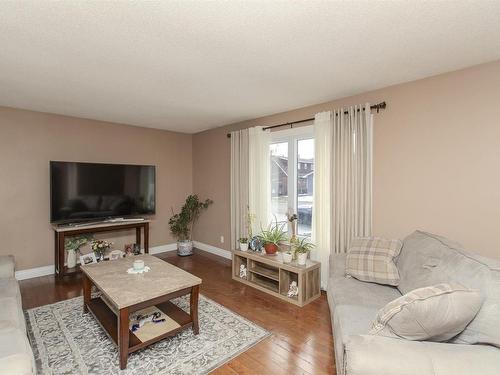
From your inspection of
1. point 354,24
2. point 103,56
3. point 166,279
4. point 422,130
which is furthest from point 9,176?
point 422,130

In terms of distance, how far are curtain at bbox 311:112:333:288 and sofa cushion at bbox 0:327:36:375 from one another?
9.23ft

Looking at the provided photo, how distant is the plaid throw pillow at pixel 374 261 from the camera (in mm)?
2377

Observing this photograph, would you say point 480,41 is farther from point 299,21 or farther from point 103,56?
point 103,56

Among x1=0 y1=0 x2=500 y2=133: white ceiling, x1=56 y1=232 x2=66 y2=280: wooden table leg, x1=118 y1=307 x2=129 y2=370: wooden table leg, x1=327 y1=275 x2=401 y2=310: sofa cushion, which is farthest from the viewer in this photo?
x1=56 y1=232 x2=66 y2=280: wooden table leg

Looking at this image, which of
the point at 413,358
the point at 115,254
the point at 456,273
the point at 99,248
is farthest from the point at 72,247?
the point at 456,273

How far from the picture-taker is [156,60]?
2219 mm

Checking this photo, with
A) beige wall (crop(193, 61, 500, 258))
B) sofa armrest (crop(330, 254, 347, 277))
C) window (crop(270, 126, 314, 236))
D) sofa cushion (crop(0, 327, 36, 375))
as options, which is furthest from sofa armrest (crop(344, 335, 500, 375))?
window (crop(270, 126, 314, 236))

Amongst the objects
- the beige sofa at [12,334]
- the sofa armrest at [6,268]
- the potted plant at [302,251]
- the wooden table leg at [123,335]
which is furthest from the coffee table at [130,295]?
the potted plant at [302,251]

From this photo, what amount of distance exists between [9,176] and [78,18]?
3.09 meters

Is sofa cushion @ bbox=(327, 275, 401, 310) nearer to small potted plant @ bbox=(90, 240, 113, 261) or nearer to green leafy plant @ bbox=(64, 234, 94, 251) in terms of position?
small potted plant @ bbox=(90, 240, 113, 261)

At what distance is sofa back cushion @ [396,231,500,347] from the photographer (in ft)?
4.50

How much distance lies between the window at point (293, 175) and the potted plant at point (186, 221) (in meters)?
1.60

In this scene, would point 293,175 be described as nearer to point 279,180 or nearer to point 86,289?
point 279,180

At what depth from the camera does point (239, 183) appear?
4434mm
